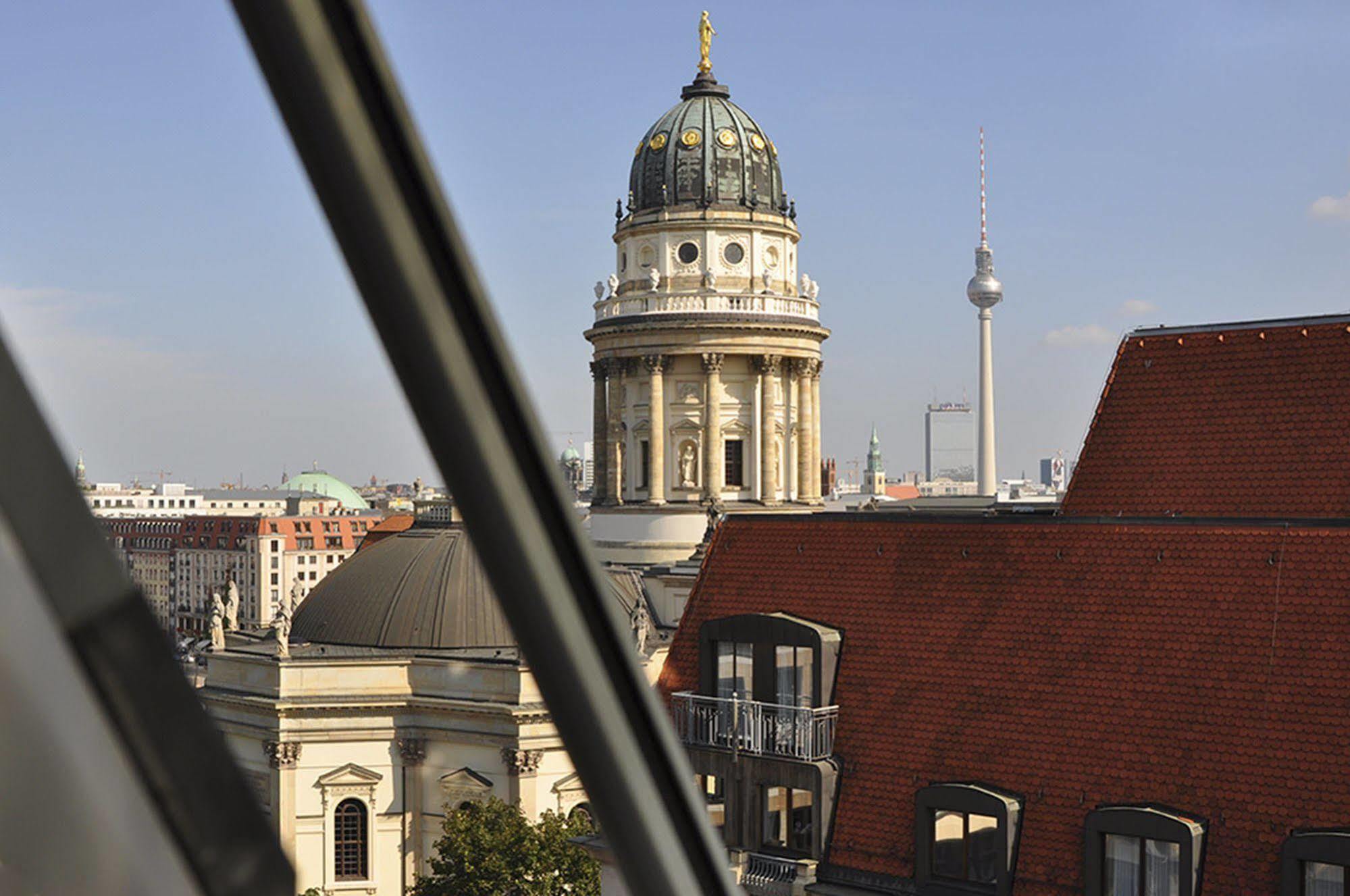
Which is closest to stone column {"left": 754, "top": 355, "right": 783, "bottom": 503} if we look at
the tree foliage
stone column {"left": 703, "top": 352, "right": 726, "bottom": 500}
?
stone column {"left": 703, "top": 352, "right": 726, "bottom": 500}

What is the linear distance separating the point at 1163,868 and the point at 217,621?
11.4 metres

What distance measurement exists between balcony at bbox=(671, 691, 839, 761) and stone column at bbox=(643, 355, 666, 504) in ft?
113

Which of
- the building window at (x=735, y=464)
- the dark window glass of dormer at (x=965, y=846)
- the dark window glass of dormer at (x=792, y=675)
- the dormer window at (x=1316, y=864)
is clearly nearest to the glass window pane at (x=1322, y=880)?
the dormer window at (x=1316, y=864)

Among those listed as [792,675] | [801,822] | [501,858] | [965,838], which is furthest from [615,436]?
[965,838]

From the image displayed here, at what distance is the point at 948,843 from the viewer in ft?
45.8

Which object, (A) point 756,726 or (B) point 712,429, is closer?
(A) point 756,726

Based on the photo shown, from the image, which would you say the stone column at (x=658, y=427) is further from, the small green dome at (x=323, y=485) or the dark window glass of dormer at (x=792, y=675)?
the small green dome at (x=323, y=485)

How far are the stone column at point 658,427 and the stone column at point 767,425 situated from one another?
306cm

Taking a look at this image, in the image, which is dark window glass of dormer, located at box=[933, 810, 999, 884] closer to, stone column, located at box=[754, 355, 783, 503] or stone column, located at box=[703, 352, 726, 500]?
stone column, located at box=[703, 352, 726, 500]

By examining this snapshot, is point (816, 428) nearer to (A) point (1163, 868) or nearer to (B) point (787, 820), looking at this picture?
(B) point (787, 820)

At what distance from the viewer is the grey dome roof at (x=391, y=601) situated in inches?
1511

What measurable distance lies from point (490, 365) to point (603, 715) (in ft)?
0.99

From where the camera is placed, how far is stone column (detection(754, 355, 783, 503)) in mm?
51781

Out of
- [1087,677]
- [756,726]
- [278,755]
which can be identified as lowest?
[756,726]
